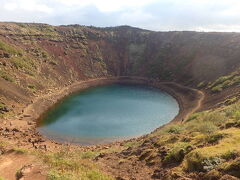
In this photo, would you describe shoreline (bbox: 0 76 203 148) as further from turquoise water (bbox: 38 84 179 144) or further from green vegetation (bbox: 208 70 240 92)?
A: green vegetation (bbox: 208 70 240 92)

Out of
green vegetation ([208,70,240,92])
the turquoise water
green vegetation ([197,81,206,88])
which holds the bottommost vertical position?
the turquoise water

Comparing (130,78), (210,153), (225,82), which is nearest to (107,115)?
(225,82)

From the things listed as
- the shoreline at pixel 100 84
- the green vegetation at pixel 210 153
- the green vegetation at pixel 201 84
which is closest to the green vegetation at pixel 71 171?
the green vegetation at pixel 210 153

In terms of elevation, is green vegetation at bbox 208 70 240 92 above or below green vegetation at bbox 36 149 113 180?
above

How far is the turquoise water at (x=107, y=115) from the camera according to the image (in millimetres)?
57312

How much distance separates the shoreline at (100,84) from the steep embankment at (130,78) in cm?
40

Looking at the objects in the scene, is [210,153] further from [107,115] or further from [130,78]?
[130,78]

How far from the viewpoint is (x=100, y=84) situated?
109 m

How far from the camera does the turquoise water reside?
5731 cm

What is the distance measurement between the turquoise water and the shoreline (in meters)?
1.73

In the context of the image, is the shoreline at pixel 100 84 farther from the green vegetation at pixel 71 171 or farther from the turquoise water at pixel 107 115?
the green vegetation at pixel 71 171

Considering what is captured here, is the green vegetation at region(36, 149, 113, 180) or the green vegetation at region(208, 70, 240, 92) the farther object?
the green vegetation at region(208, 70, 240, 92)

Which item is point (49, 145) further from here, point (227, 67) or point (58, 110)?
point (227, 67)

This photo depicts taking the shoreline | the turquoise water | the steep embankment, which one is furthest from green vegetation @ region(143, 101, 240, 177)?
the turquoise water
